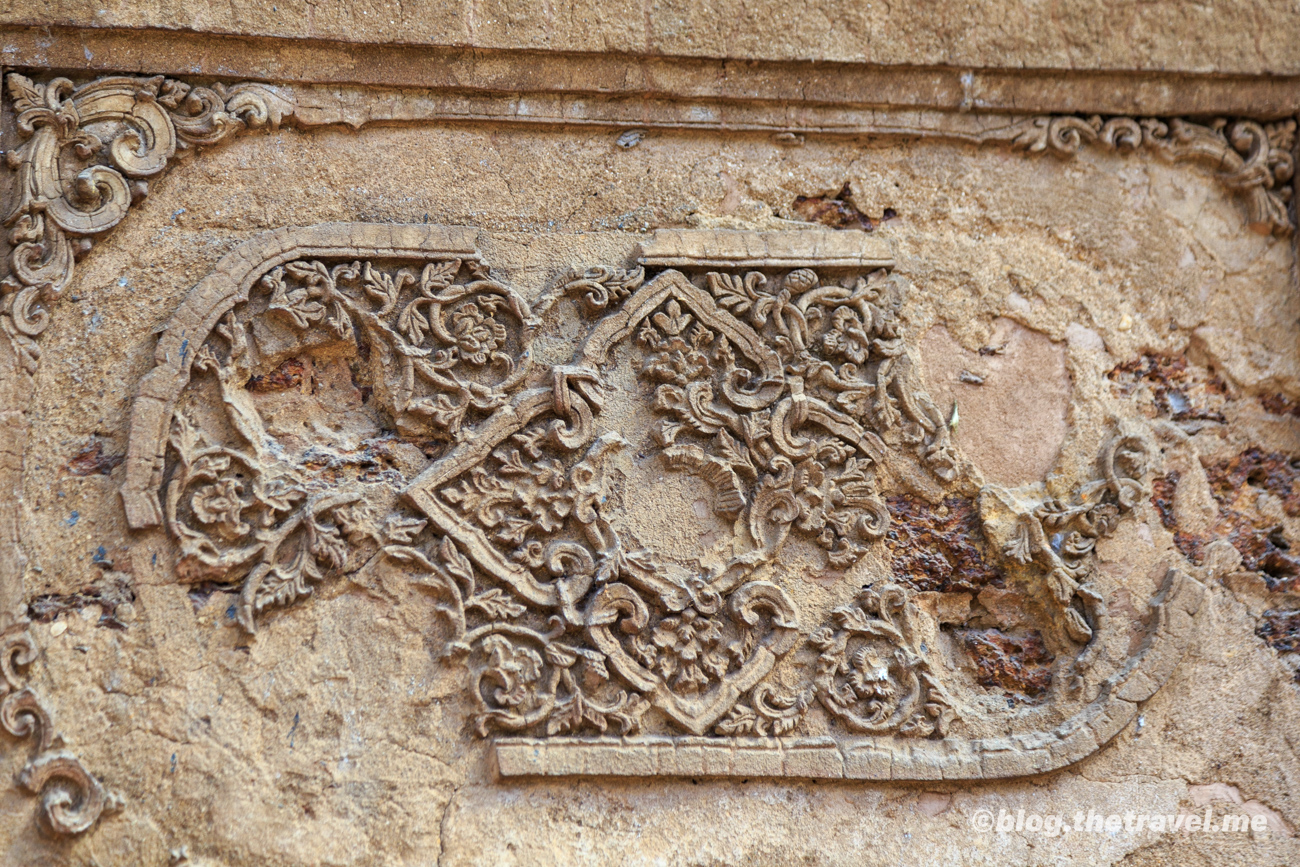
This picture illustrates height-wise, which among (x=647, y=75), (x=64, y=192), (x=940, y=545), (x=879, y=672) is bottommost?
(x=879, y=672)

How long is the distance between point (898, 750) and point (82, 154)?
2.82 metres

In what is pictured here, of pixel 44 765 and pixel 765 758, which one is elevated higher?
pixel 44 765

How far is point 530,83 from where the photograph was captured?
3.47 meters

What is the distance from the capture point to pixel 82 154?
317cm

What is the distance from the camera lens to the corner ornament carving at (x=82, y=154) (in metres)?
3.08

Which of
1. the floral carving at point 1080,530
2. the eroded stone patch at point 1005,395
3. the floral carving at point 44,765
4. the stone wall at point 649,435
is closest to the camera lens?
the floral carving at point 44,765

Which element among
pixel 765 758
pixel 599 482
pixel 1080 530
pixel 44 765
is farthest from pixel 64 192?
pixel 1080 530

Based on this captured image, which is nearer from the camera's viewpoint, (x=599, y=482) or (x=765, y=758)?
(x=765, y=758)

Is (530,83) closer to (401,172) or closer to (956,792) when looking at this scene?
(401,172)

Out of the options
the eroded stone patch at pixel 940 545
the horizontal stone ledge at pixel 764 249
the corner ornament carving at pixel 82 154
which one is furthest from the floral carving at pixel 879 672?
the corner ornament carving at pixel 82 154

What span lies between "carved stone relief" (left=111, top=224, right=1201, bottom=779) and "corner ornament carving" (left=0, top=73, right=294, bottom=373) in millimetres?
345

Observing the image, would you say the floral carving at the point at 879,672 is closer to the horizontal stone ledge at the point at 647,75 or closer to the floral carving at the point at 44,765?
the horizontal stone ledge at the point at 647,75

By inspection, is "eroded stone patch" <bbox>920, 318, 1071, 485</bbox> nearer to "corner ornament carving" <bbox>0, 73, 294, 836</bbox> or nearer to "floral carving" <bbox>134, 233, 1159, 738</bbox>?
"floral carving" <bbox>134, 233, 1159, 738</bbox>

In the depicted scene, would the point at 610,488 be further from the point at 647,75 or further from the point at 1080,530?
the point at 1080,530
